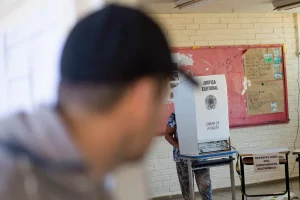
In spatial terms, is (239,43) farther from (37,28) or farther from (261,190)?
(37,28)

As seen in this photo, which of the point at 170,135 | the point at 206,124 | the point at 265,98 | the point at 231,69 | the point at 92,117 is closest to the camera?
the point at 92,117

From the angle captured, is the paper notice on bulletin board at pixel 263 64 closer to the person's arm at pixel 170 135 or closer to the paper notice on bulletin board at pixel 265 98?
the paper notice on bulletin board at pixel 265 98

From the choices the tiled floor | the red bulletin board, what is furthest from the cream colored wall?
the tiled floor

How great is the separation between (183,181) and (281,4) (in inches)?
84.0

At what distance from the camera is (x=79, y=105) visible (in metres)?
0.42

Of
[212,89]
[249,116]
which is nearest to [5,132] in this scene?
[212,89]

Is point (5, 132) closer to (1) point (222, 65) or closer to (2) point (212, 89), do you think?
(2) point (212, 89)

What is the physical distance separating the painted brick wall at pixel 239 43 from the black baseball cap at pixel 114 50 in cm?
453

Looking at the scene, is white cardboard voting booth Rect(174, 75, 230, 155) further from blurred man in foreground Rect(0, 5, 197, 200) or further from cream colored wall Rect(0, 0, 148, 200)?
blurred man in foreground Rect(0, 5, 197, 200)

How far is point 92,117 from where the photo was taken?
420 mm

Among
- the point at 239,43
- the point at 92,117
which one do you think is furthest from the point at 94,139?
the point at 239,43

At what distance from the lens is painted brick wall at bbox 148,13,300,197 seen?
5.17 metres

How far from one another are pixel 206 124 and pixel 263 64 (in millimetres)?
2256

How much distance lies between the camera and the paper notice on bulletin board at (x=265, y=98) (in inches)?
218
